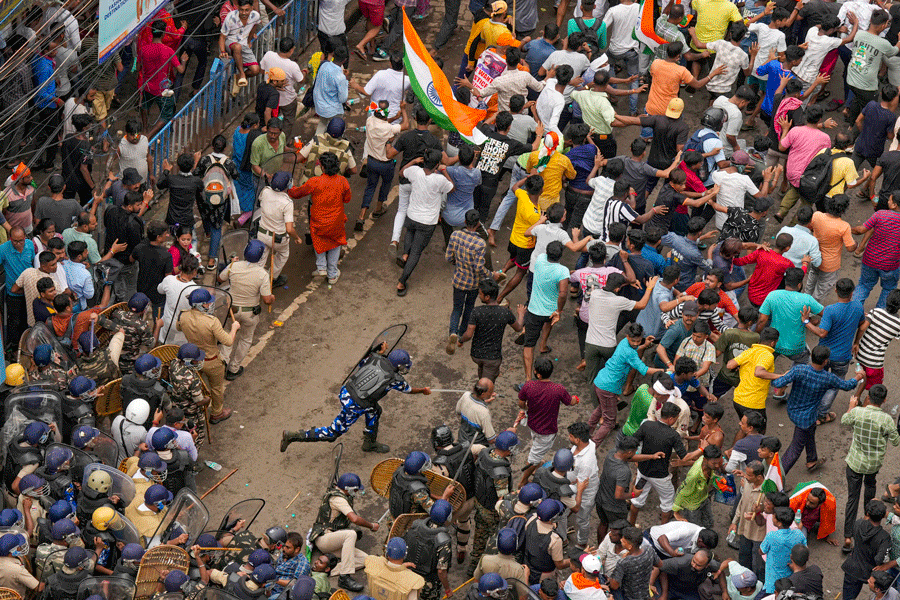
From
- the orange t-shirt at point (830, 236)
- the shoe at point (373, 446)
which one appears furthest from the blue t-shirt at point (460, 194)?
the orange t-shirt at point (830, 236)

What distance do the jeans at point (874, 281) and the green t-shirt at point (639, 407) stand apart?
361cm

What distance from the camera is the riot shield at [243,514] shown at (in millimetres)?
12352

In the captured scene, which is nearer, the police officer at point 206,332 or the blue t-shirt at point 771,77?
the police officer at point 206,332

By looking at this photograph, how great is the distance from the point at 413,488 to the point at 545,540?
4.30ft

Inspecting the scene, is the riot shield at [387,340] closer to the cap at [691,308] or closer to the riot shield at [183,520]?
the riot shield at [183,520]

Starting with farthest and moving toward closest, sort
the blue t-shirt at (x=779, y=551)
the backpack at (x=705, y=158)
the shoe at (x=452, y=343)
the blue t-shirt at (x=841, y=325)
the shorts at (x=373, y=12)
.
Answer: the shorts at (x=373, y=12)
the backpack at (x=705, y=158)
the shoe at (x=452, y=343)
the blue t-shirt at (x=841, y=325)
the blue t-shirt at (x=779, y=551)

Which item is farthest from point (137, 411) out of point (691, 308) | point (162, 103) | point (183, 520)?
point (162, 103)

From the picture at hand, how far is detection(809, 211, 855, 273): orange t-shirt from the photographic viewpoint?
15078 millimetres

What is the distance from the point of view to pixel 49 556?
11.7 metres

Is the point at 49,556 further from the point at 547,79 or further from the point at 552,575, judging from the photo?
the point at 547,79

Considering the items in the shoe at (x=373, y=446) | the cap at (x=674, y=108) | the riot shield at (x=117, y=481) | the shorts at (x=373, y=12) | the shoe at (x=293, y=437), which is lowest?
the shoe at (x=373, y=446)

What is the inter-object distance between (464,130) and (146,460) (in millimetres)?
5898

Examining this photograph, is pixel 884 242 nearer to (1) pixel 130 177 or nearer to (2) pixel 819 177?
(2) pixel 819 177

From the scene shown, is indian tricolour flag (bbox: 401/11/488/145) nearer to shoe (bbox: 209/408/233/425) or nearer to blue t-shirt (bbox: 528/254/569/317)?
blue t-shirt (bbox: 528/254/569/317)
